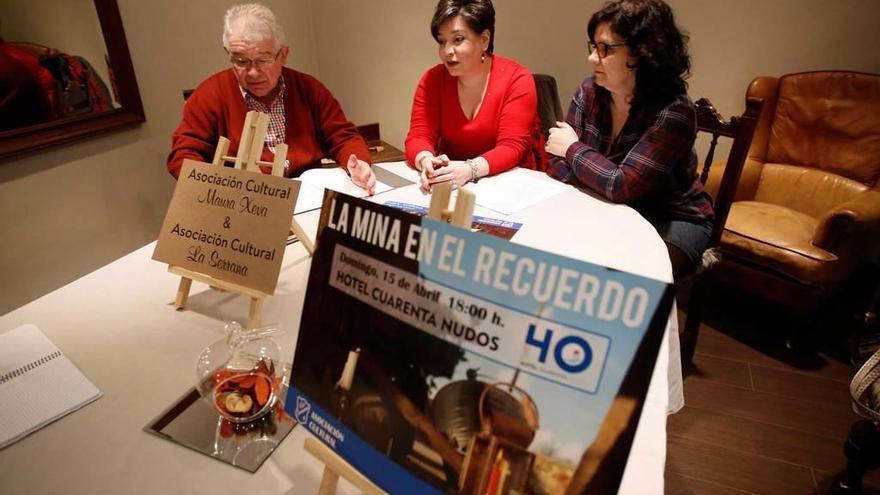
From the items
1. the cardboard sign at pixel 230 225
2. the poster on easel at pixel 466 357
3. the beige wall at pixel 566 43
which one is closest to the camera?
the poster on easel at pixel 466 357

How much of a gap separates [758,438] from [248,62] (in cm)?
223

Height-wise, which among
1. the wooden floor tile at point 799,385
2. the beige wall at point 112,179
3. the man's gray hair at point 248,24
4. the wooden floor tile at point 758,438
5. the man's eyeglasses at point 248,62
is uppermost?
the man's gray hair at point 248,24

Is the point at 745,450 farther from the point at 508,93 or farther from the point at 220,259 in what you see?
the point at 220,259

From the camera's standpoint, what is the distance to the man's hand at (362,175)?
1.54 metres

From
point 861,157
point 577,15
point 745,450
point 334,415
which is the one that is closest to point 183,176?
point 334,415

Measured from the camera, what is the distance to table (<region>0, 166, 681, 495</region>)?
0.65 metres

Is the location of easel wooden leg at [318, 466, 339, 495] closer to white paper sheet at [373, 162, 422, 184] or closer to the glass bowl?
the glass bowl

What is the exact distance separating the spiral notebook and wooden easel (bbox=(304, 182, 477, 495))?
45 centimetres

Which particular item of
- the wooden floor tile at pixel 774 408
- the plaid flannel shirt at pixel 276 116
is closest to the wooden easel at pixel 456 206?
the plaid flannel shirt at pixel 276 116

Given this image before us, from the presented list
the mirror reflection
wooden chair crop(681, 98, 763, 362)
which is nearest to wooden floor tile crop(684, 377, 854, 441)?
wooden chair crop(681, 98, 763, 362)

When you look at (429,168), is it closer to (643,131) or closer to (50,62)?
(643,131)

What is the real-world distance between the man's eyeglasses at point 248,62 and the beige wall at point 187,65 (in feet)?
3.36

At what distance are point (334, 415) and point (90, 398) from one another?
470 millimetres

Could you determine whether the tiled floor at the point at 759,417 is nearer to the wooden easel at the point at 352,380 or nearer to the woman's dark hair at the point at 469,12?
the wooden easel at the point at 352,380
